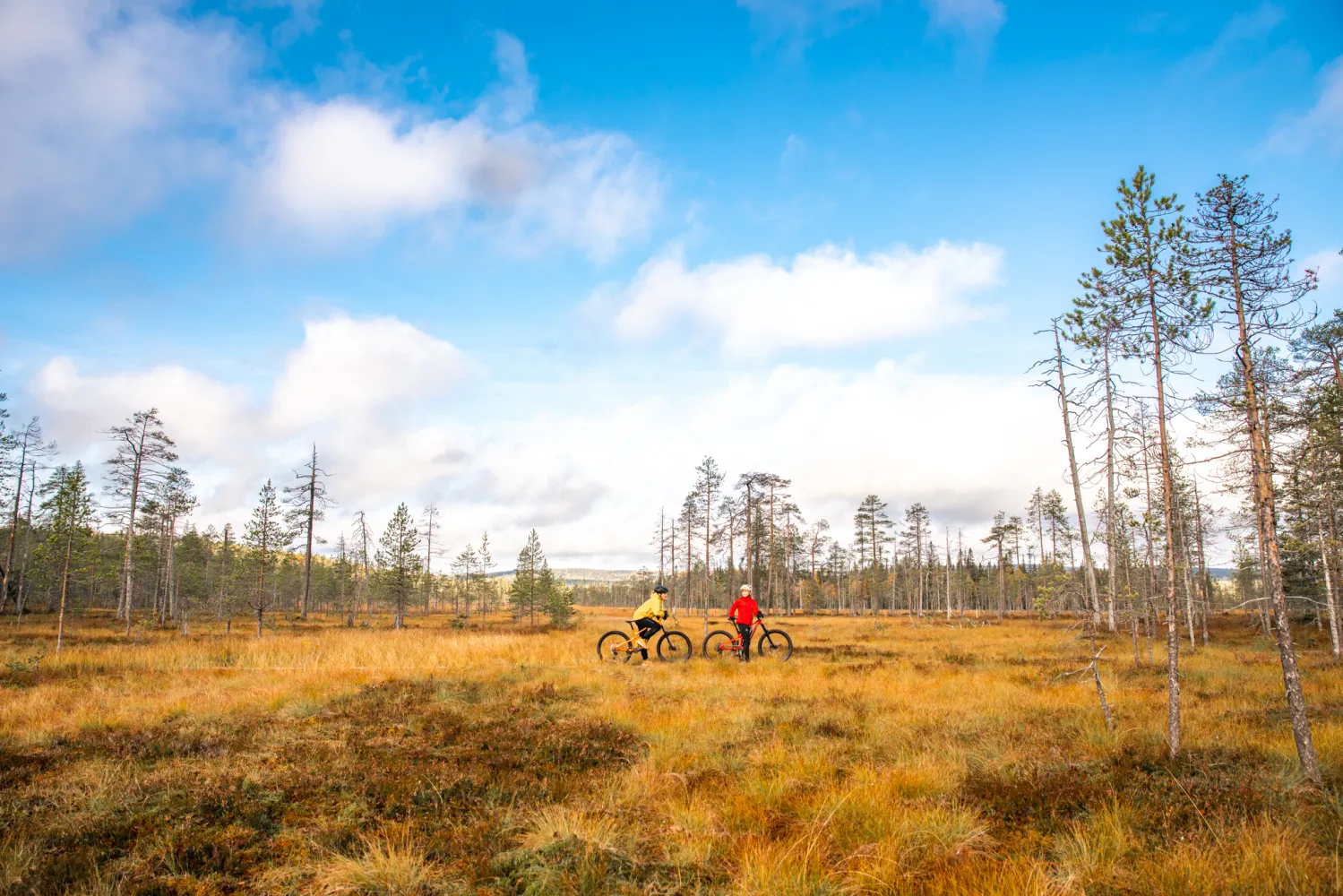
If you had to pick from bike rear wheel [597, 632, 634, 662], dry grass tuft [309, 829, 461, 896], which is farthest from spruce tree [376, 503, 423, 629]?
dry grass tuft [309, 829, 461, 896]

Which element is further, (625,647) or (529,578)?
(529,578)

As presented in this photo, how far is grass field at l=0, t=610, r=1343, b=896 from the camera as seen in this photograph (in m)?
4.26

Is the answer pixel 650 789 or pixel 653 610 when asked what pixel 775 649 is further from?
pixel 650 789

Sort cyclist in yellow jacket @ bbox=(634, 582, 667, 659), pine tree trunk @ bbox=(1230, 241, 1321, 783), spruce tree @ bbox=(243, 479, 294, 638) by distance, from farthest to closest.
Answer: spruce tree @ bbox=(243, 479, 294, 638) → cyclist in yellow jacket @ bbox=(634, 582, 667, 659) → pine tree trunk @ bbox=(1230, 241, 1321, 783)

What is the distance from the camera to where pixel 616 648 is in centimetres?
1636

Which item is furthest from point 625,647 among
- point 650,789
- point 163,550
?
point 163,550

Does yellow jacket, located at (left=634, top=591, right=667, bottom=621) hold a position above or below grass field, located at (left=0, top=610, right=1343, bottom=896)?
above

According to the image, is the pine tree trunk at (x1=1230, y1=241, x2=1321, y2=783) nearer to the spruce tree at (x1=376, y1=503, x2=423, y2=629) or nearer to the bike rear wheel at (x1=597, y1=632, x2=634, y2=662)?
the bike rear wheel at (x1=597, y1=632, x2=634, y2=662)

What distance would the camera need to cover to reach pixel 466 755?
294 inches

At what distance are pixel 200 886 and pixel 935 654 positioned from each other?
20.8m

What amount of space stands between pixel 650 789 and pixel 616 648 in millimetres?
10550

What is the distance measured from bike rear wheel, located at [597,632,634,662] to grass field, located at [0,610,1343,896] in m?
3.52

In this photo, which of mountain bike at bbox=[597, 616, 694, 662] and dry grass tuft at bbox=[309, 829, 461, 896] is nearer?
dry grass tuft at bbox=[309, 829, 461, 896]

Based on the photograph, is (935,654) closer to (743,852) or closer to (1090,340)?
(1090,340)
